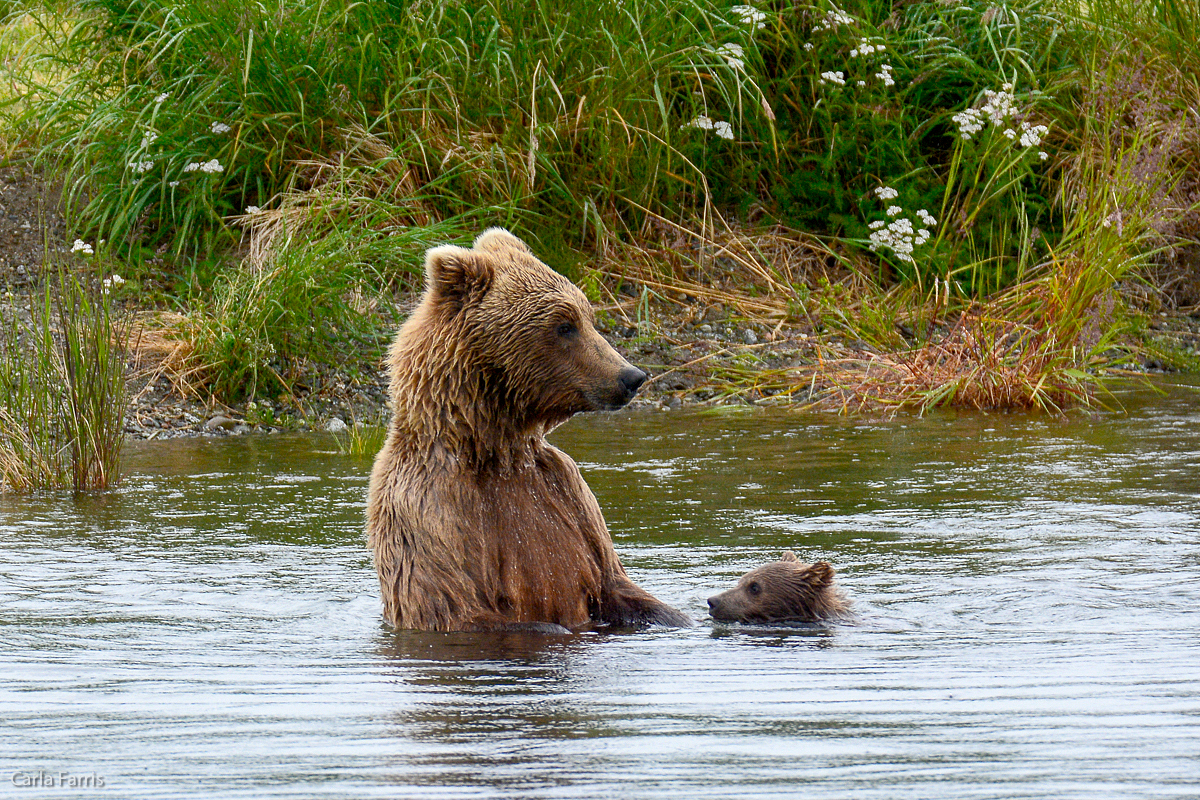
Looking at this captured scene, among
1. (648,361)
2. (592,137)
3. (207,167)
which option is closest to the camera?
(207,167)

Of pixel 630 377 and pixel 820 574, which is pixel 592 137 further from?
pixel 630 377

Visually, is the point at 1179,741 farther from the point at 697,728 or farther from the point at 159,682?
the point at 159,682

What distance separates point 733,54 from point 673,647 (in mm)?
9150

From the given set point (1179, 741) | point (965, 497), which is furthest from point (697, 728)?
point (965, 497)

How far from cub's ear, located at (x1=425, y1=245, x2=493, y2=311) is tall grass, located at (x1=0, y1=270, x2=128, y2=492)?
344 cm

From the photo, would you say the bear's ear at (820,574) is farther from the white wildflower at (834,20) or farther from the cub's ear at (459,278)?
the white wildflower at (834,20)

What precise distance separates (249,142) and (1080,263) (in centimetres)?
685

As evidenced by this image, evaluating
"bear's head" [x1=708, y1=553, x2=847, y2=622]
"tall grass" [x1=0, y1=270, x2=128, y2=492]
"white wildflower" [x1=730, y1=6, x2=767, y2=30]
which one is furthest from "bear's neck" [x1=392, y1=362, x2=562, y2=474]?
"white wildflower" [x1=730, y1=6, x2=767, y2=30]

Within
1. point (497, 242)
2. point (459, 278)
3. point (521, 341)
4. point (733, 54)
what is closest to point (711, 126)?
point (733, 54)

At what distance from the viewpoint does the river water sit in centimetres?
318

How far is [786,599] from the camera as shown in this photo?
5.55 meters

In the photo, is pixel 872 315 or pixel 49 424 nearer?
pixel 49 424

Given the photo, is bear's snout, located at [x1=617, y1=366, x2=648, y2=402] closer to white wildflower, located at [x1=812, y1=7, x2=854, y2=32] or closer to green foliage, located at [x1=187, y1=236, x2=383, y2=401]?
green foliage, located at [x1=187, y1=236, x2=383, y2=401]

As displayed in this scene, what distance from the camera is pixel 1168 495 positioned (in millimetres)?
7285
